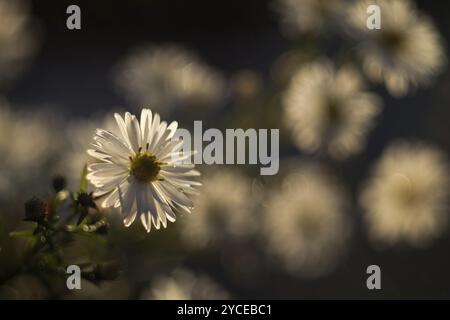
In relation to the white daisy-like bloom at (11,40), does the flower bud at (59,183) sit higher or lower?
lower

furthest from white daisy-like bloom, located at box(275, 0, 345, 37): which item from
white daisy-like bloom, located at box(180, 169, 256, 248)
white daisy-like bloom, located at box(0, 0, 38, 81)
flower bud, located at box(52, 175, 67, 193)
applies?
flower bud, located at box(52, 175, 67, 193)

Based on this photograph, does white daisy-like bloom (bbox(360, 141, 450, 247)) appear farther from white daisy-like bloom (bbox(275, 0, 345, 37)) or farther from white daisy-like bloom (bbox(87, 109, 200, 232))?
white daisy-like bloom (bbox(87, 109, 200, 232))

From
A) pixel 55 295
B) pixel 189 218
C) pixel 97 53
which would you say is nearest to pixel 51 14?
pixel 97 53

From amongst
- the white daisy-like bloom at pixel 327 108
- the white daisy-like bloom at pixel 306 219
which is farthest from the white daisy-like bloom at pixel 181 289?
the white daisy-like bloom at pixel 327 108

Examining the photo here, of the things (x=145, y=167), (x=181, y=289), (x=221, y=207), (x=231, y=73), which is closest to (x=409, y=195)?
(x=221, y=207)

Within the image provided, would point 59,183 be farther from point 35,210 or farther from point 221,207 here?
point 221,207

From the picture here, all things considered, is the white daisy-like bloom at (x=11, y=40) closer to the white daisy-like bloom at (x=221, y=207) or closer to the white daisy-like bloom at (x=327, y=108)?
the white daisy-like bloom at (x=221, y=207)
